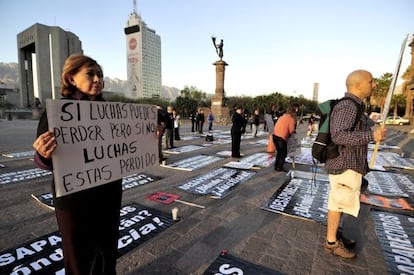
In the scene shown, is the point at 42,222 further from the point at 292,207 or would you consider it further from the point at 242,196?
the point at 292,207

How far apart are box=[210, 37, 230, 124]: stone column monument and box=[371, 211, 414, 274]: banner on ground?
77.4ft

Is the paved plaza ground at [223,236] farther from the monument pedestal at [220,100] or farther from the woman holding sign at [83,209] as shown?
the monument pedestal at [220,100]

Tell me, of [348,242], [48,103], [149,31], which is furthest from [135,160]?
[149,31]

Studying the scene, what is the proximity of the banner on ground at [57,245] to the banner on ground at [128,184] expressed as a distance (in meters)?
1.16

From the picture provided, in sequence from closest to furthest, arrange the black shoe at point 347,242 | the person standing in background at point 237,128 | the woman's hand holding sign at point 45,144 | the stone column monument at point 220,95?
1. the woman's hand holding sign at point 45,144
2. the black shoe at point 347,242
3. the person standing in background at point 237,128
4. the stone column monument at point 220,95

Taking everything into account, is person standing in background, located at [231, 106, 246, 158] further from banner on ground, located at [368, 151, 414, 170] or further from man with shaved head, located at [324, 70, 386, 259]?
man with shaved head, located at [324, 70, 386, 259]

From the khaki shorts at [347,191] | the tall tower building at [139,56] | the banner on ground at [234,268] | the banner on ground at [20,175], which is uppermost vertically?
the tall tower building at [139,56]

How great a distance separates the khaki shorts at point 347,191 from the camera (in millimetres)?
2260

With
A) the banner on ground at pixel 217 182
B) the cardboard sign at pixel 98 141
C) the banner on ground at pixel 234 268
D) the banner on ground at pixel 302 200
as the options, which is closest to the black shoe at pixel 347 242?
the banner on ground at pixel 302 200

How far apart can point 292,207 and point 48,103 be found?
3.68 metres

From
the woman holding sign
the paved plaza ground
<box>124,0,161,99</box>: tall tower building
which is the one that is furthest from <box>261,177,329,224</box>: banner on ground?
<box>124,0,161,99</box>: tall tower building

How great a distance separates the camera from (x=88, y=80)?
4.70 ft

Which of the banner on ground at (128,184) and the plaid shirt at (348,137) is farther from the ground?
the plaid shirt at (348,137)

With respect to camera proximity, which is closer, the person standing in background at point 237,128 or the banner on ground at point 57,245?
the banner on ground at point 57,245
